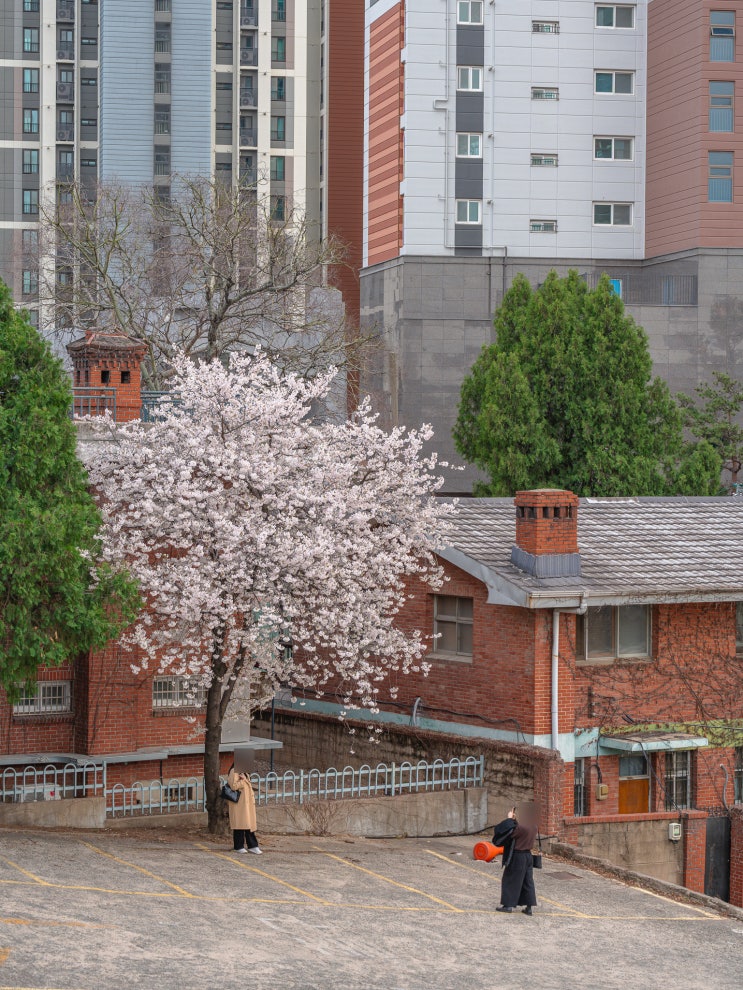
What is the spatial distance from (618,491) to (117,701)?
2216 centimetres

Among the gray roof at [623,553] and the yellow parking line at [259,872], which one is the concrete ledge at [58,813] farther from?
the gray roof at [623,553]

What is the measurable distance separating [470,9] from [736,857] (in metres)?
55.3

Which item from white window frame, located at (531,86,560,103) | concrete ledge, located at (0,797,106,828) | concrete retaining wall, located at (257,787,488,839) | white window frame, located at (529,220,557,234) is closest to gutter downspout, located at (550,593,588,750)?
concrete retaining wall, located at (257,787,488,839)

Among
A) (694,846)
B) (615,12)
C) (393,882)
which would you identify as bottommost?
(694,846)

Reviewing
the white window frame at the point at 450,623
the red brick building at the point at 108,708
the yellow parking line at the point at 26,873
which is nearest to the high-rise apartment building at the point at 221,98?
the white window frame at the point at 450,623

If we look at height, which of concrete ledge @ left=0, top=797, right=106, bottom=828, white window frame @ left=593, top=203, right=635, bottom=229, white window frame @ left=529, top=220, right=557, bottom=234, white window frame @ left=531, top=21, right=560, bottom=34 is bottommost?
concrete ledge @ left=0, top=797, right=106, bottom=828

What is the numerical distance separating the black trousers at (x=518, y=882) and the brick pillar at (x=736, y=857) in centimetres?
871

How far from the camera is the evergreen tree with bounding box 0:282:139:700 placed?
22.4m

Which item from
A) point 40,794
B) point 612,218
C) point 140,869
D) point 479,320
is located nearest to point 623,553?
point 40,794

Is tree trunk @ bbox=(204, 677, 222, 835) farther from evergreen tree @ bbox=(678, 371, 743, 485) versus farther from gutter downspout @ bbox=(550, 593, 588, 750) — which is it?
evergreen tree @ bbox=(678, 371, 743, 485)

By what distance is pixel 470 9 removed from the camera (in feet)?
248

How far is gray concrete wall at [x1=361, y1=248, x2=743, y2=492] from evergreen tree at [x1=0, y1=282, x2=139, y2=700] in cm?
5046

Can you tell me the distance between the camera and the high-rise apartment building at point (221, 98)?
10500 cm

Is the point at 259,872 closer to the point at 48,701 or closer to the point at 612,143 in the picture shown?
the point at 48,701
